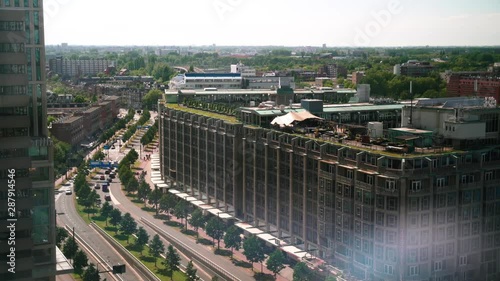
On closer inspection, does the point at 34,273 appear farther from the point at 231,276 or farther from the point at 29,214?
the point at 231,276

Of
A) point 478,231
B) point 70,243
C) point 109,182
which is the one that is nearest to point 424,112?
point 478,231

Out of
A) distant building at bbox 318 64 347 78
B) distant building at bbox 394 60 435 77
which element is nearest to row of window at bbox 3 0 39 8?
distant building at bbox 394 60 435 77

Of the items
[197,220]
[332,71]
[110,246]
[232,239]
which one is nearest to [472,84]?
[197,220]

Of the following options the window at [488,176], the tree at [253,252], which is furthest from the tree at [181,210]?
the window at [488,176]

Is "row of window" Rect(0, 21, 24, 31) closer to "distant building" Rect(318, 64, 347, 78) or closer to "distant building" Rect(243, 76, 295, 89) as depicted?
"distant building" Rect(243, 76, 295, 89)

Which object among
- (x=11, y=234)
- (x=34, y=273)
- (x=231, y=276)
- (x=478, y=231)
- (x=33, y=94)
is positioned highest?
(x=33, y=94)

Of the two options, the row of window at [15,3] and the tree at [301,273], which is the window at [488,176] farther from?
the row of window at [15,3]
